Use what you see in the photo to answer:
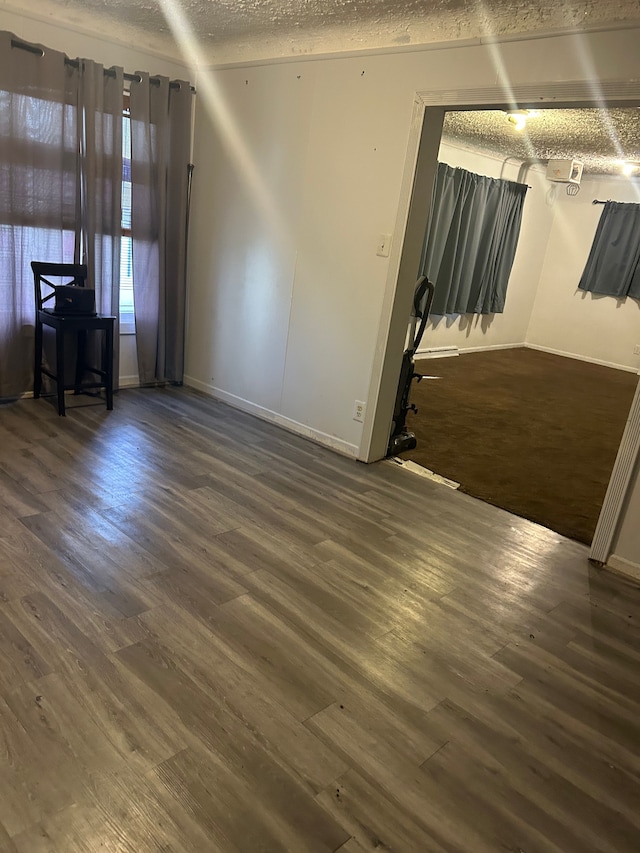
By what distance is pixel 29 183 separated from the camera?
138 inches

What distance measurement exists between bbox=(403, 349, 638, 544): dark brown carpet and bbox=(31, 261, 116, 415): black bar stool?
206cm

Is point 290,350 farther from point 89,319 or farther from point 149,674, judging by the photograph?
point 149,674

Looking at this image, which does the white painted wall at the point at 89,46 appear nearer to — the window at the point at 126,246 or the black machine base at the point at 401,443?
the window at the point at 126,246

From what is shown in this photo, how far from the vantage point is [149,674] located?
1.75m

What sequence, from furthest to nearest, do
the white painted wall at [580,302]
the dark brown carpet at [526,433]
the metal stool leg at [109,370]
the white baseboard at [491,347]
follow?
the white painted wall at [580,302], the white baseboard at [491,347], the metal stool leg at [109,370], the dark brown carpet at [526,433]

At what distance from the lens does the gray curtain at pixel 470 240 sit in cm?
619

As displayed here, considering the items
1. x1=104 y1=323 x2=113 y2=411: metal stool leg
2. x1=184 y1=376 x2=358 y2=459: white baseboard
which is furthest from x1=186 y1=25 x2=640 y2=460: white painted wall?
x1=104 y1=323 x2=113 y2=411: metal stool leg

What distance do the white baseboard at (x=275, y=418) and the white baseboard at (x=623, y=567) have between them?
1.51 m

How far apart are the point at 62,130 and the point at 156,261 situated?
3.19ft

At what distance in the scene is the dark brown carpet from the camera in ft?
11.2

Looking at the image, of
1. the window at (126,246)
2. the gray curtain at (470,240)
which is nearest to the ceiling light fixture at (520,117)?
the gray curtain at (470,240)

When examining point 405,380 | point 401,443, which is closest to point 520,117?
point 405,380

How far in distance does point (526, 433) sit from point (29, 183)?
3.78 metres

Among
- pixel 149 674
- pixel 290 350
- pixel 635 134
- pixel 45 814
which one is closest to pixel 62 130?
pixel 290 350
